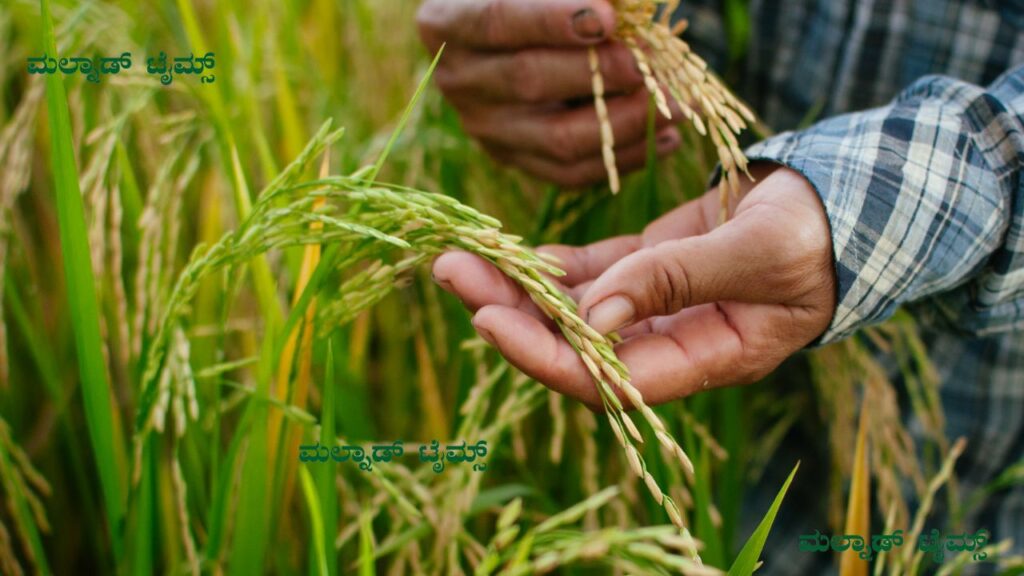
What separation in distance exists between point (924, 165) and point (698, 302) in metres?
0.28

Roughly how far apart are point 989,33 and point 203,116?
1.07 meters

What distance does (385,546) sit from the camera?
893 mm

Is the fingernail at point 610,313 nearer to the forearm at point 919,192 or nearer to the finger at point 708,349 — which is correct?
the finger at point 708,349

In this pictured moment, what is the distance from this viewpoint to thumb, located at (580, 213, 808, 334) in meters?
0.72

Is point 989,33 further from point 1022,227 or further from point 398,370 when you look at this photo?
point 398,370

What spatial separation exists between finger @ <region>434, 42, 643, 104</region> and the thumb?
14.2 inches

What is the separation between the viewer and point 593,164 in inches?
44.4

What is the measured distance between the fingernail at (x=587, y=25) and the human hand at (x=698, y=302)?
0.28m

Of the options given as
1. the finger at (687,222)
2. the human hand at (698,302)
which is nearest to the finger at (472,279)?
the human hand at (698,302)

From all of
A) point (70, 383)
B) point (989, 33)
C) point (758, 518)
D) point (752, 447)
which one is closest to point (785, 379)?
point (752, 447)

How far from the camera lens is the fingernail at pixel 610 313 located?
28.0 inches

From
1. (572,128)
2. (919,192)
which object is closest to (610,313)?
(919,192)

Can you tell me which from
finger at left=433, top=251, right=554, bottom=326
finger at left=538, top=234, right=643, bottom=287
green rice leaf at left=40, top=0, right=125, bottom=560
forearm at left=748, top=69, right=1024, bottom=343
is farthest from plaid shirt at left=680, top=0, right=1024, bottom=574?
green rice leaf at left=40, top=0, right=125, bottom=560

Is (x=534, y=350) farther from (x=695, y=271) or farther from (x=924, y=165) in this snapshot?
(x=924, y=165)
